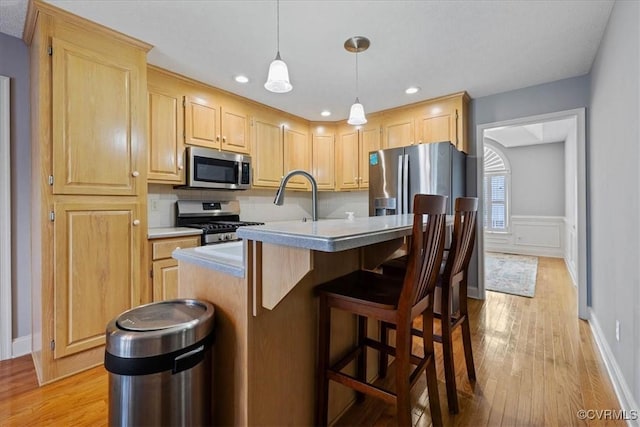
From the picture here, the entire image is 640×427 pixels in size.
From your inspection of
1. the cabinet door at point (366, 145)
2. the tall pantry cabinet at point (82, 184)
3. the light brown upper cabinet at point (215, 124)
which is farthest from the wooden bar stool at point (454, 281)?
the cabinet door at point (366, 145)

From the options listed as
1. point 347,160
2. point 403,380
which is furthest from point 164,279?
point 347,160

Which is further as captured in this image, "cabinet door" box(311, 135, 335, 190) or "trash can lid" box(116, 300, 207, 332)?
"cabinet door" box(311, 135, 335, 190)

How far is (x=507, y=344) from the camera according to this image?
241 centimetres

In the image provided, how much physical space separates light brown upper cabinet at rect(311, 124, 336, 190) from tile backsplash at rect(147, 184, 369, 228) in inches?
17.3

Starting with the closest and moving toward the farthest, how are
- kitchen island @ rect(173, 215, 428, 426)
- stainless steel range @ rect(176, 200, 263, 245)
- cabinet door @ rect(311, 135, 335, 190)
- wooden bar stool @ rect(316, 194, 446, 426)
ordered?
1. kitchen island @ rect(173, 215, 428, 426)
2. wooden bar stool @ rect(316, 194, 446, 426)
3. stainless steel range @ rect(176, 200, 263, 245)
4. cabinet door @ rect(311, 135, 335, 190)

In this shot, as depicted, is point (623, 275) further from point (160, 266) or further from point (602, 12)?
point (160, 266)

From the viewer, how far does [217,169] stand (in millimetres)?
3168

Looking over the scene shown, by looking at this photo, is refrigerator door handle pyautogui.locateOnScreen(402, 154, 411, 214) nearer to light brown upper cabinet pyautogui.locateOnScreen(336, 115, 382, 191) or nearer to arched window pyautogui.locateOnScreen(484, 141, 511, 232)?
light brown upper cabinet pyautogui.locateOnScreen(336, 115, 382, 191)

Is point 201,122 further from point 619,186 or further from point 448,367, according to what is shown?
point 619,186

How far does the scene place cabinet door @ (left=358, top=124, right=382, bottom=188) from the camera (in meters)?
4.11

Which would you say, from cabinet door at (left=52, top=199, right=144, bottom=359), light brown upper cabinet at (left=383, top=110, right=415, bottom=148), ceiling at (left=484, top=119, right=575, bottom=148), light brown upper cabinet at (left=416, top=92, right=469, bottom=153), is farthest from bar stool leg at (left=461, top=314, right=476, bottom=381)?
ceiling at (left=484, top=119, right=575, bottom=148)

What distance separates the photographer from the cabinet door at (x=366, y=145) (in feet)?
13.5

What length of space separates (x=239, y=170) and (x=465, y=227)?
8.06 ft

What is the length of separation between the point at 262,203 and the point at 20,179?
93.6 inches
